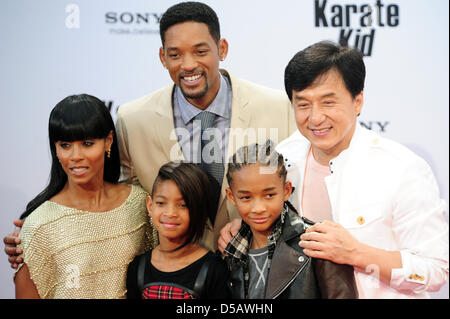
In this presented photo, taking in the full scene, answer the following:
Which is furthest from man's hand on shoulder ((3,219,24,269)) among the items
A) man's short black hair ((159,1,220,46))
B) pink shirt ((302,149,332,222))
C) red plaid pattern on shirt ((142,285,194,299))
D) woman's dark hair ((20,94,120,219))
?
pink shirt ((302,149,332,222))

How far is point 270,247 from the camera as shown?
192 centimetres

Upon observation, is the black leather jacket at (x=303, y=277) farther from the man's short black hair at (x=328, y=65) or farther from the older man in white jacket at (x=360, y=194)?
the man's short black hair at (x=328, y=65)

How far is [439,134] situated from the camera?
97.7 inches

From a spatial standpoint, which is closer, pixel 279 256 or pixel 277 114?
pixel 279 256

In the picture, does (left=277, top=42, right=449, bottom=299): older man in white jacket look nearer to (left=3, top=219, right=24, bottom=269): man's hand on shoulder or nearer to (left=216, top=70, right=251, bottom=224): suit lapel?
(left=216, top=70, right=251, bottom=224): suit lapel

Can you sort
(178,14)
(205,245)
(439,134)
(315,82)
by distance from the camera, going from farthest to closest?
(439,134)
(205,245)
(178,14)
(315,82)

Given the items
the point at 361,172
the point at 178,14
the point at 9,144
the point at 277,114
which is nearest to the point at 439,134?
the point at 361,172

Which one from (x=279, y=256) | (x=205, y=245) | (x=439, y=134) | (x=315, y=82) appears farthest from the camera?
(x=439, y=134)

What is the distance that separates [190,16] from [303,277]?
4.14 ft

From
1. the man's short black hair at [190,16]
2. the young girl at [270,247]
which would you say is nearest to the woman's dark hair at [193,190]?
the young girl at [270,247]

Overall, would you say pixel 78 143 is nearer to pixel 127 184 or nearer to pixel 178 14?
pixel 127 184

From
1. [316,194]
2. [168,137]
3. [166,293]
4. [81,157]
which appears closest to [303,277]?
[316,194]

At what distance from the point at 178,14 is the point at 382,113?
3.88 ft

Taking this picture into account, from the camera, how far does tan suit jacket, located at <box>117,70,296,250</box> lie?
230cm
